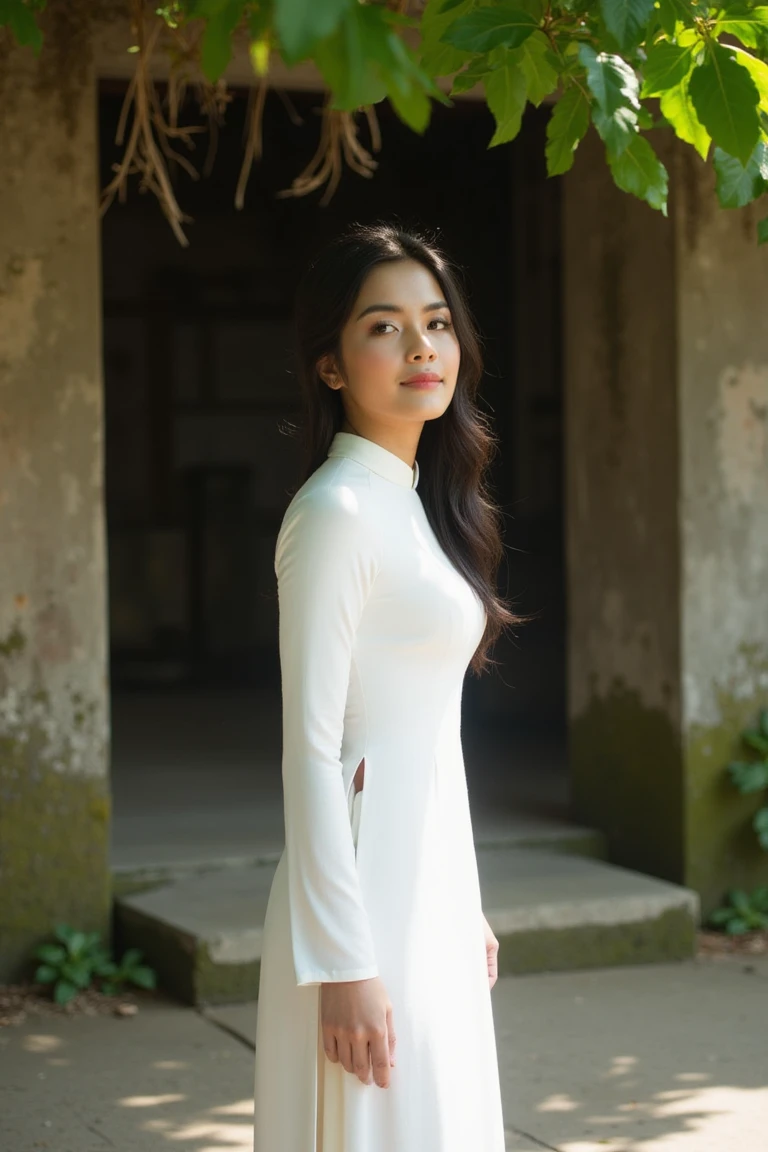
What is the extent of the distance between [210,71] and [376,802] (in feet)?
3.56

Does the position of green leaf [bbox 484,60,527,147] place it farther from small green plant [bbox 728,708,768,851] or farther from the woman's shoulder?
small green plant [bbox 728,708,768,851]

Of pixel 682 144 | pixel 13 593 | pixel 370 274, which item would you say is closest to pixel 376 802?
pixel 370 274

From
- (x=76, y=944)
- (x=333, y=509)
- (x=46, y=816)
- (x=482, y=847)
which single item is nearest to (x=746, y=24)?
(x=333, y=509)

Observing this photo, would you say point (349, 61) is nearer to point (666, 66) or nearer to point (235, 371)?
point (666, 66)

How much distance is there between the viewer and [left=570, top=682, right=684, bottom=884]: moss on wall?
221 inches

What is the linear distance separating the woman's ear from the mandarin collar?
0.27 ft

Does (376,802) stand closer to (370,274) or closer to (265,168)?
(370,274)

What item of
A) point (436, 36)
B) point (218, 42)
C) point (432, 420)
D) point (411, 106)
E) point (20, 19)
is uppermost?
point (20, 19)

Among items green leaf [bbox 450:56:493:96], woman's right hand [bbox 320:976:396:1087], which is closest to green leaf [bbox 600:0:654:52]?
green leaf [bbox 450:56:493:96]

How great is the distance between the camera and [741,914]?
5.59 metres

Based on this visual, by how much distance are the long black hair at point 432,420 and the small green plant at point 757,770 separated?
307cm

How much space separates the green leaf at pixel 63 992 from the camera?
4.75m

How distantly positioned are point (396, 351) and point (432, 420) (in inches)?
11.5

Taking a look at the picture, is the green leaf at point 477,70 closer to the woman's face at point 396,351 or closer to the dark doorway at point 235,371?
Answer: the woman's face at point 396,351
